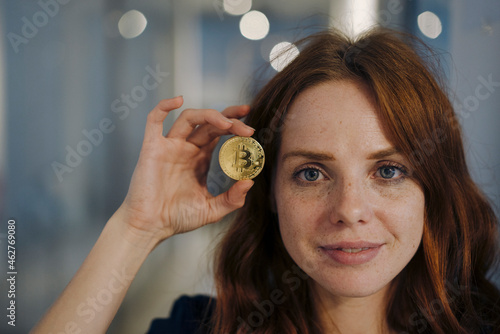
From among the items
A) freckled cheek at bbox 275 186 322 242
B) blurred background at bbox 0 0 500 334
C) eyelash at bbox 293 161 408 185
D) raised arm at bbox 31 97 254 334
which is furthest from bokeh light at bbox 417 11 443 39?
freckled cheek at bbox 275 186 322 242

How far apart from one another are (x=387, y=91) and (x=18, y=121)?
1.79m

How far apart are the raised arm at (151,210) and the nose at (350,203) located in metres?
0.37

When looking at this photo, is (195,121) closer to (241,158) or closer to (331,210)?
(241,158)

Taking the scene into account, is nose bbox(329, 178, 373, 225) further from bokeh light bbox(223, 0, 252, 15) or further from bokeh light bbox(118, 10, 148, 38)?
bokeh light bbox(118, 10, 148, 38)

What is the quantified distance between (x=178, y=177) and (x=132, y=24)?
998 mm

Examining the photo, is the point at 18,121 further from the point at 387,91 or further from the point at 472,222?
the point at 472,222

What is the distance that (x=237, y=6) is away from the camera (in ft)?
6.91

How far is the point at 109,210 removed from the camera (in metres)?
2.13

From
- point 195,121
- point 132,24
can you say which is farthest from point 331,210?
point 132,24

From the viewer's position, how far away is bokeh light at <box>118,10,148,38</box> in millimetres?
2072

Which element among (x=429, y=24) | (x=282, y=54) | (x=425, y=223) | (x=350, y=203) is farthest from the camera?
(x=429, y=24)

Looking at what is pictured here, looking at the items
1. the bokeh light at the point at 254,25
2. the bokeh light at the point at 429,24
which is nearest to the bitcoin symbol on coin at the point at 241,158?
the bokeh light at the point at 254,25

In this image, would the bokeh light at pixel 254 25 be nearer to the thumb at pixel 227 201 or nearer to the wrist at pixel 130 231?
the thumb at pixel 227 201

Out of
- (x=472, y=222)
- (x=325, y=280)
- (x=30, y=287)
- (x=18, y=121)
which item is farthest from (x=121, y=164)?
(x=472, y=222)
